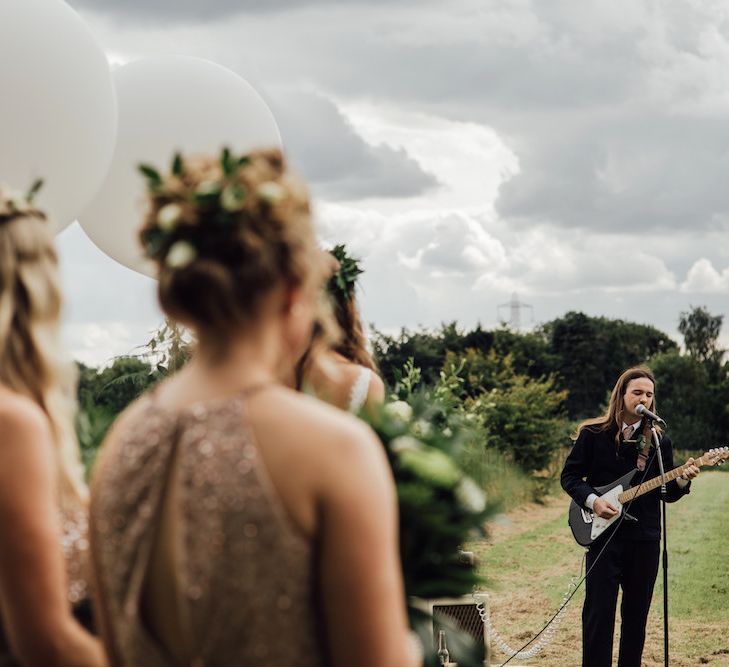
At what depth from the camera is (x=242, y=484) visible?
4.66 ft

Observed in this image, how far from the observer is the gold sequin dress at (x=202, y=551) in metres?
1.41

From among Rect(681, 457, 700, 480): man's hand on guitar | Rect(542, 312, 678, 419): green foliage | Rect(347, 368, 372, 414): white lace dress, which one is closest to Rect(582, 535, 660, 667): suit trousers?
Rect(681, 457, 700, 480): man's hand on guitar

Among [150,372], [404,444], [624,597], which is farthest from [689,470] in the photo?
[404,444]

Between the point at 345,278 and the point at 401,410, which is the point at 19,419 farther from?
the point at 345,278

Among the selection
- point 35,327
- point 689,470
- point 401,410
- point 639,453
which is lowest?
point 689,470

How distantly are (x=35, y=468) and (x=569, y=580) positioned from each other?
12.2 m

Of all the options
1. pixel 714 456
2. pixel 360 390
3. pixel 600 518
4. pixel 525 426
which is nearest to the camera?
pixel 360 390

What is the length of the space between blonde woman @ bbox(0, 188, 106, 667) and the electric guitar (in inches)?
208

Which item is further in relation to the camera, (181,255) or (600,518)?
(600,518)

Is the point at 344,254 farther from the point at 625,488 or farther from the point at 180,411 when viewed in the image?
the point at 625,488

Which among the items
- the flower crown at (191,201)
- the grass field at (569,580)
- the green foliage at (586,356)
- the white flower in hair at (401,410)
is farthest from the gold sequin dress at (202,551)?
the green foliage at (586,356)

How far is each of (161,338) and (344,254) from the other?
3838 millimetres

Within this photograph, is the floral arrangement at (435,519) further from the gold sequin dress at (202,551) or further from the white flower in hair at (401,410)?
the gold sequin dress at (202,551)

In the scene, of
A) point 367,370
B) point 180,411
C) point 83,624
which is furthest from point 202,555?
point 367,370
